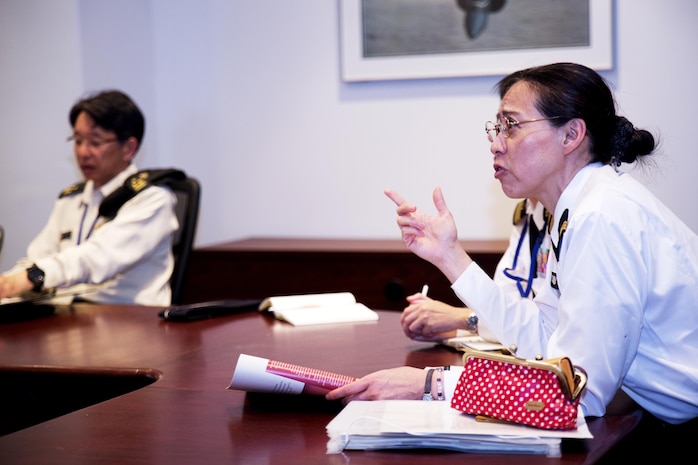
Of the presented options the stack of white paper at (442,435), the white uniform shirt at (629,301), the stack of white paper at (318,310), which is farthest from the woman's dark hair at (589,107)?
the stack of white paper at (318,310)

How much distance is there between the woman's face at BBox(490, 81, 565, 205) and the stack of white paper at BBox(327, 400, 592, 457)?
0.66 m

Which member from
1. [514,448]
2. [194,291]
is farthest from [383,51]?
[514,448]

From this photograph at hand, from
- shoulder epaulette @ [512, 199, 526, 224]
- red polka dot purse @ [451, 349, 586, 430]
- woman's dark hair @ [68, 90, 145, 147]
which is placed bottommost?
red polka dot purse @ [451, 349, 586, 430]

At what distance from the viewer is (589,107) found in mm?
1945

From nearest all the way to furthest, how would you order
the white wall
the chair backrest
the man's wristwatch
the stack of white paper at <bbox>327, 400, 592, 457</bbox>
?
the stack of white paper at <bbox>327, 400, 592, 457</bbox>, the man's wristwatch, the chair backrest, the white wall

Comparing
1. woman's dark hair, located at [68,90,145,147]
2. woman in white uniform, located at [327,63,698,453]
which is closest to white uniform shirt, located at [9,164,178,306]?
woman's dark hair, located at [68,90,145,147]

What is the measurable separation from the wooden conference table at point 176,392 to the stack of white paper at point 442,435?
2 cm

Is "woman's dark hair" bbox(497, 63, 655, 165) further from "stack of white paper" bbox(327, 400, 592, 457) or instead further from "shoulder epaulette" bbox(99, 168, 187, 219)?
"shoulder epaulette" bbox(99, 168, 187, 219)

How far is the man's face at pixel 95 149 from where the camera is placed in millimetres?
3627

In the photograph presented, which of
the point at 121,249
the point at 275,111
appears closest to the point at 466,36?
the point at 275,111

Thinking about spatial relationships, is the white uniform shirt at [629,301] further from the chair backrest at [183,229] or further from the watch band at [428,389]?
the chair backrest at [183,229]

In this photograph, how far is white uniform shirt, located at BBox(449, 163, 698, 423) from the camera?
161cm

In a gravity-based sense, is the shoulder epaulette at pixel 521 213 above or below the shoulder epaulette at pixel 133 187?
below

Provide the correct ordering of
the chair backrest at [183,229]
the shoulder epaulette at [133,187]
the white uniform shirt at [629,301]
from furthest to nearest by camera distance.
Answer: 1. the shoulder epaulette at [133,187]
2. the chair backrest at [183,229]
3. the white uniform shirt at [629,301]
